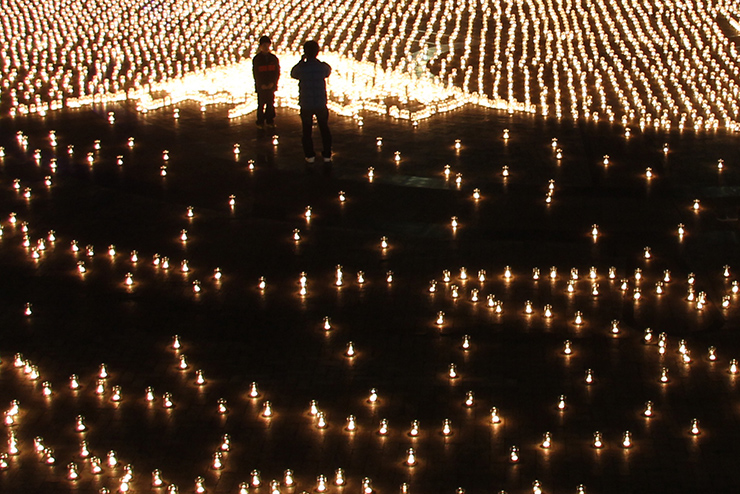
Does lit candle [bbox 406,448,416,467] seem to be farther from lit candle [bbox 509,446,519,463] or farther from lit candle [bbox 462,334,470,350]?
lit candle [bbox 462,334,470,350]

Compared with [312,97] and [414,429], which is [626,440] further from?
[312,97]

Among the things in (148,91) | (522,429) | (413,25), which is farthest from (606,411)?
(413,25)

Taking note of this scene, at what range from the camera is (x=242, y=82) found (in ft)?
59.2

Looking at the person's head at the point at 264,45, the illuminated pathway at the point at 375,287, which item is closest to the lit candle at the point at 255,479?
the illuminated pathway at the point at 375,287

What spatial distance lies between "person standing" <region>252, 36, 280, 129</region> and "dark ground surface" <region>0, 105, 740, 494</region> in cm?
57

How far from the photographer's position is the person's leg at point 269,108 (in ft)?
50.8

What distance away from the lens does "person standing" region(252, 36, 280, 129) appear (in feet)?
50.2

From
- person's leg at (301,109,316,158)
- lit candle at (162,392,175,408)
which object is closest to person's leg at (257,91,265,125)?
person's leg at (301,109,316,158)

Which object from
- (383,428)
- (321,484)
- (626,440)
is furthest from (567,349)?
(321,484)

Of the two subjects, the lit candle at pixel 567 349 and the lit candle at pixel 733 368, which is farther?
the lit candle at pixel 567 349

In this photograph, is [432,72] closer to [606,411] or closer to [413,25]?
[413,25]

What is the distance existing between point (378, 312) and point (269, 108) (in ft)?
21.2

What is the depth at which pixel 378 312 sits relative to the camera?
9742 millimetres

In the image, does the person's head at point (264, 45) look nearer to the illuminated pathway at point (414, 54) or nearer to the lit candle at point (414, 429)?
the illuminated pathway at point (414, 54)
